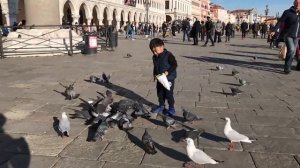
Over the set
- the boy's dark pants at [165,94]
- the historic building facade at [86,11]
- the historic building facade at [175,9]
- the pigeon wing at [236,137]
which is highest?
the historic building facade at [175,9]

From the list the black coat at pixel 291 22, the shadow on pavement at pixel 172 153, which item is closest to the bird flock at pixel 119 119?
the shadow on pavement at pixel 172 153

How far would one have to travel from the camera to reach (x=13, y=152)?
3.57 meters

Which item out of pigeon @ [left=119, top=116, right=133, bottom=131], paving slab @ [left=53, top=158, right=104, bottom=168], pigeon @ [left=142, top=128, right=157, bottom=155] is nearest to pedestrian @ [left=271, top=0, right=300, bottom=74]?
pigeon @ [left=119, top=116, right=133, bottom=131]

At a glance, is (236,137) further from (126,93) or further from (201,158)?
(126,93)

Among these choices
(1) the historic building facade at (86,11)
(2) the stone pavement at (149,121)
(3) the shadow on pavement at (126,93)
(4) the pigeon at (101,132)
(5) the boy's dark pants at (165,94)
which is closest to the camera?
(2) the stone pavement at (149,121)

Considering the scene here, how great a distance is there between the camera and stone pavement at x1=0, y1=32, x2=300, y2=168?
3424 millimetres

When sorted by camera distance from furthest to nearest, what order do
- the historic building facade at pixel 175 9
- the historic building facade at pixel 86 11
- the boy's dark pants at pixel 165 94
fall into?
the historic building facade at pixel 175 9, the historic building facade at pixel 86 11, the boy's dark pants at pixel 165 94

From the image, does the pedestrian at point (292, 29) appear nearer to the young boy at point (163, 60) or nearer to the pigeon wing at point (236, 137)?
the young boy at point (163, 60)

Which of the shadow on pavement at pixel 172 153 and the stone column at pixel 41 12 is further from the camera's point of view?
the stone column at pixel 41 12

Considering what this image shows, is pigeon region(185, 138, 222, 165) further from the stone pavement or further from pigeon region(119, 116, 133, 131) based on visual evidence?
pigeon region(119, 116, 133, 131)

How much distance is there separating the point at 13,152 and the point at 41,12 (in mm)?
11047

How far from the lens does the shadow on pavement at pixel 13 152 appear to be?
3.31 meters

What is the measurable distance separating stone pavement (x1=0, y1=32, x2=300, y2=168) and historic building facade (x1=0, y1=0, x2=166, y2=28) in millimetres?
5558

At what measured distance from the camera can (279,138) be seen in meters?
3.98
